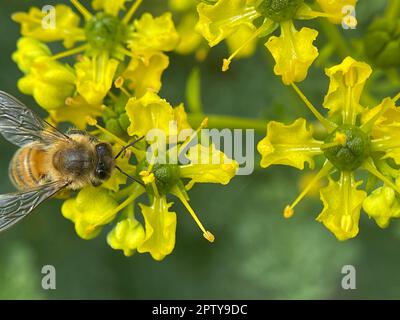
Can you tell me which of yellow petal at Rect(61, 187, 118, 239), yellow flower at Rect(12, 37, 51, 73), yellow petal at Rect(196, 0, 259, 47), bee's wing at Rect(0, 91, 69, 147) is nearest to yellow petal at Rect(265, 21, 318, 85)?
yellow petal at Rect(196, 0, 259, 47)

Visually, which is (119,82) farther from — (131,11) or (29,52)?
(29,52)

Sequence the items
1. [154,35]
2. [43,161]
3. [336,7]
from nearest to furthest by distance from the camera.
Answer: [336,7], [43,161], [154,35]

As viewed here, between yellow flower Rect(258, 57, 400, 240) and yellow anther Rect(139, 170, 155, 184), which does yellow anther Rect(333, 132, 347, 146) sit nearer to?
yellow flower Rect(258, 57, 400, 240)

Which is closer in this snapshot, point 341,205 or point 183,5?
point 341,205

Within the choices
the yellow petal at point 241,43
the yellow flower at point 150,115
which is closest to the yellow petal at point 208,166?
the yellow flower at point 150,115

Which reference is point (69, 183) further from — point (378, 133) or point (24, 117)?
point (378, 133)

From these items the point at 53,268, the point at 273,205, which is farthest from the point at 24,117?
Result: the point at 273,205

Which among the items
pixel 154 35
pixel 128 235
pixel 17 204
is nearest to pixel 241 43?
pixel 154 35
